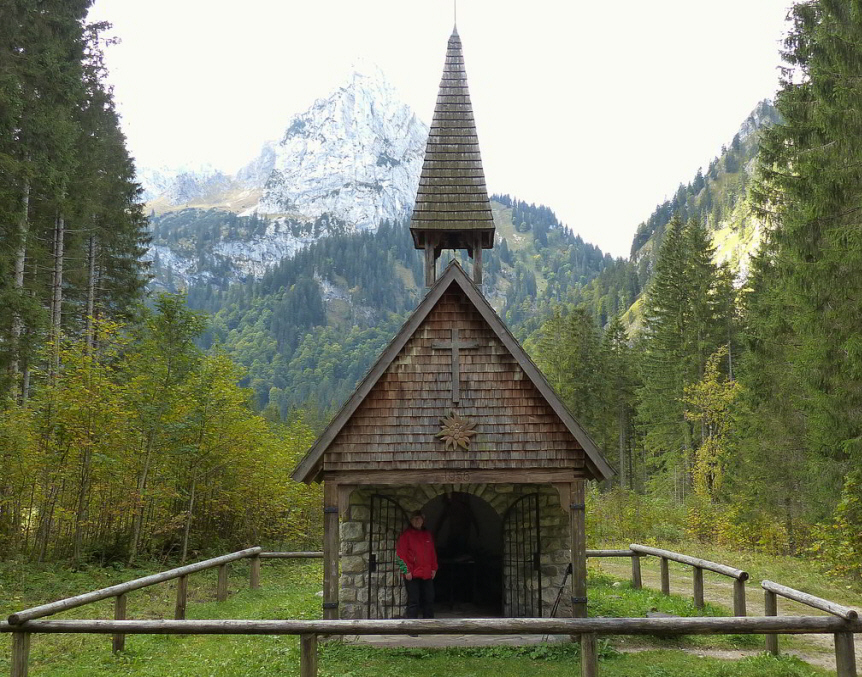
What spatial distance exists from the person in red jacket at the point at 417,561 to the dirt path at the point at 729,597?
3.08 meters

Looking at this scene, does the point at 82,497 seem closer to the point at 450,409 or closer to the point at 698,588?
the point at 450,409

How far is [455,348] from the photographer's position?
10.4 metres

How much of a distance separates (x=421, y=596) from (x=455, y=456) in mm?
2471

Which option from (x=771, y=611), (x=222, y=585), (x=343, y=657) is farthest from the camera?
(x=222, y=585)

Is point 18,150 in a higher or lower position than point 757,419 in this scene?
higher

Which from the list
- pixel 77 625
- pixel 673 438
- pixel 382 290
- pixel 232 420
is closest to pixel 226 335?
pixel 382 290

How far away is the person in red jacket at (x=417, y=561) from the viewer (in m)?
10.5

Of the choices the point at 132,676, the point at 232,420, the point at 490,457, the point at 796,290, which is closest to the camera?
the point at 132,676

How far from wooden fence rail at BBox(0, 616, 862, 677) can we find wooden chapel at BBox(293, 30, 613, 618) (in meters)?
2.77

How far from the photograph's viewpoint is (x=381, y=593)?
1120 centimetres

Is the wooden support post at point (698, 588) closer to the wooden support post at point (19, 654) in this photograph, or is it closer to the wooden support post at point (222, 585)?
the wooden support post at point (222, 585)

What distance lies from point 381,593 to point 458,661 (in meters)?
2.41

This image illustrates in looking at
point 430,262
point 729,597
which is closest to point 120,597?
point 430,262

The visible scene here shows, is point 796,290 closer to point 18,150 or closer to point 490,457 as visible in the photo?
point 490,457
